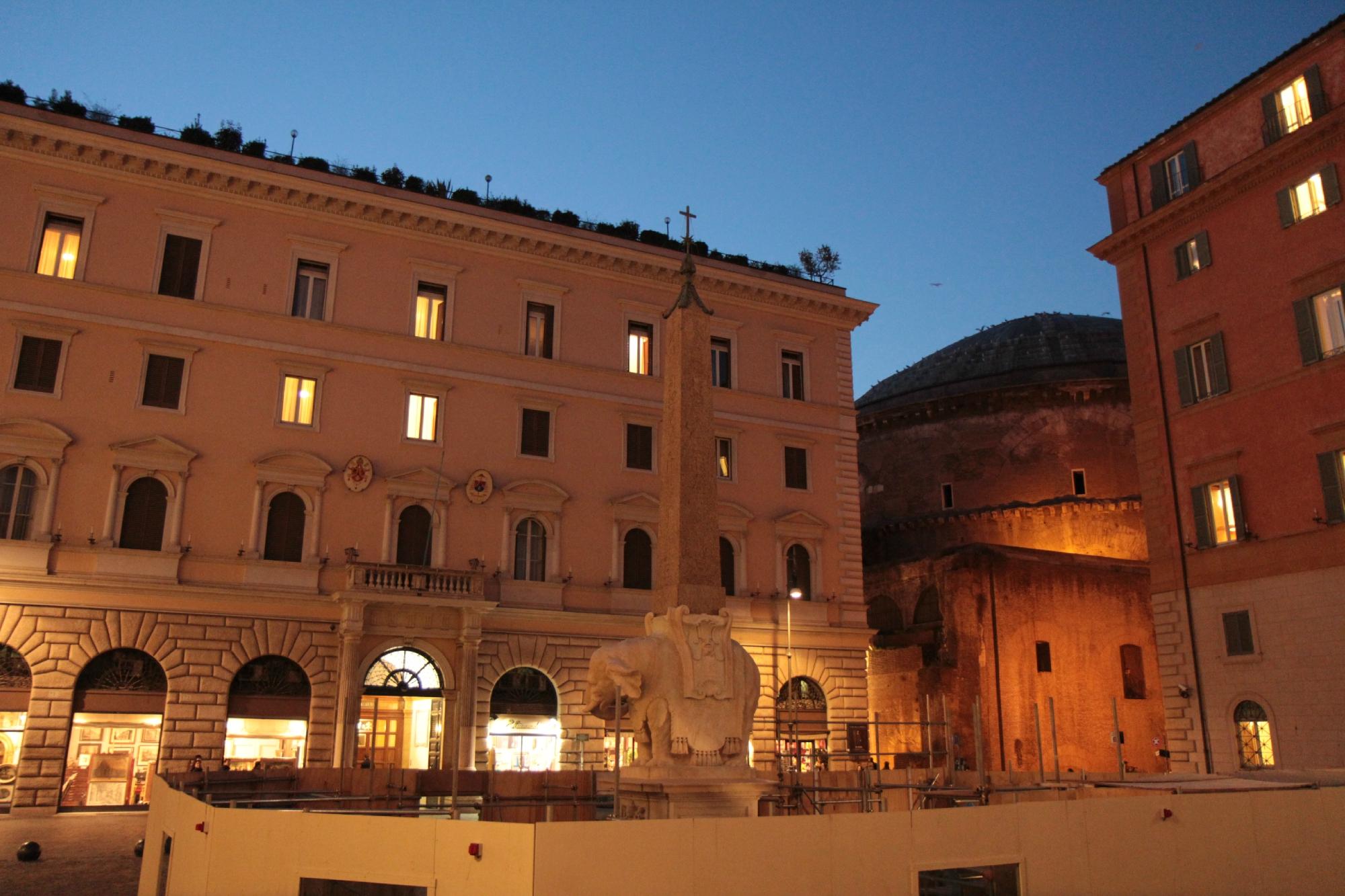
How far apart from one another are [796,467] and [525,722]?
9.74 m

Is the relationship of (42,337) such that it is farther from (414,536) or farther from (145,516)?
(414,536)

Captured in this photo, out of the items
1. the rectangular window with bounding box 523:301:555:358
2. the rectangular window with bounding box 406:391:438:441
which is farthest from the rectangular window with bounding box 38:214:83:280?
the rectangular window with bounding box 523:301:555:358

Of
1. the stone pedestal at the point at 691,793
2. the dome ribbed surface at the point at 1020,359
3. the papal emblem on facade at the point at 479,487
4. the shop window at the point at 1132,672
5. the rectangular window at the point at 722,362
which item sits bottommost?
the stone pedestal at the point at 691,793

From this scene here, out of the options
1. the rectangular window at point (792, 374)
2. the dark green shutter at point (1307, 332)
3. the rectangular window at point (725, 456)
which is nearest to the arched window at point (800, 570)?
the rectangular window at point (725, 456)

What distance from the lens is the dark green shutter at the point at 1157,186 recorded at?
942 inches

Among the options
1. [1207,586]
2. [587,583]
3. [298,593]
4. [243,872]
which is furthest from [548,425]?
[243,872]

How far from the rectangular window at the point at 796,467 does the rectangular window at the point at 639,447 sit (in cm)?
381

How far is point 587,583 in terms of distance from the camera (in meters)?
25.6

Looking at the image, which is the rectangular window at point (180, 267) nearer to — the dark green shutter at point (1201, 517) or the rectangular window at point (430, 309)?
the rectangular window at point (430, 309)

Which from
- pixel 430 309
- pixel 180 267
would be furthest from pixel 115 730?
pixel 430 309

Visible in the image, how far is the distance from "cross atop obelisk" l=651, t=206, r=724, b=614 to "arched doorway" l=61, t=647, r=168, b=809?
13.3 metres

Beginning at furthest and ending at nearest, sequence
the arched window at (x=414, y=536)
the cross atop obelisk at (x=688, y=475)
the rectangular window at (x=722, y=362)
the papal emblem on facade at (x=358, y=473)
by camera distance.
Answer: the rectangular window at (x=722, y=362) → the arched window at (x=414, y=536) → the papal emblem on facade at (x=358, y=473) → the cross atop obelisk at (x=688, y=475)

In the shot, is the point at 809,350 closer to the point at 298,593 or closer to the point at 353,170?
the point at 353,170

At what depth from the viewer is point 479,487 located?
81.2ft
